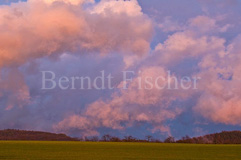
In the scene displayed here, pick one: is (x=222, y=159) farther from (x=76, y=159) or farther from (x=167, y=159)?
(x=76, y=159)

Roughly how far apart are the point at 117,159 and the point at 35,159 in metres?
6.95

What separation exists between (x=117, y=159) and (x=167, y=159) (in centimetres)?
476

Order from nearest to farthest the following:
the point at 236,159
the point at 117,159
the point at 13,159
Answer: the point at 13,159
the point at 117,159
the point at 236,159

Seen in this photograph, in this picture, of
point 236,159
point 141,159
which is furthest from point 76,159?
point 236,159

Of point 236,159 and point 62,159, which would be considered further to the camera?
point 236,159

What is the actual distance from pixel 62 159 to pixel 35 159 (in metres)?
2.24

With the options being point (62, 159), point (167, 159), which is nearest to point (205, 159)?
point (167, 159)

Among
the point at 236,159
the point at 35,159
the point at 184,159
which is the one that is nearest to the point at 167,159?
the point at 184,159

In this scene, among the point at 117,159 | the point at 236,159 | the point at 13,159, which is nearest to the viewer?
the point at 13,159

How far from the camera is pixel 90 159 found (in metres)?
30.4

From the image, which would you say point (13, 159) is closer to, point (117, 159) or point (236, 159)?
point (117, 159)

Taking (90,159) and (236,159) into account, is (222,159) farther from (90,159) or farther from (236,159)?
(90,159)

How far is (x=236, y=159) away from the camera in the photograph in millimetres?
33281

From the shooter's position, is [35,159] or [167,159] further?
[167,159]
